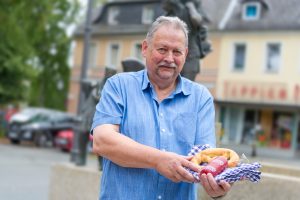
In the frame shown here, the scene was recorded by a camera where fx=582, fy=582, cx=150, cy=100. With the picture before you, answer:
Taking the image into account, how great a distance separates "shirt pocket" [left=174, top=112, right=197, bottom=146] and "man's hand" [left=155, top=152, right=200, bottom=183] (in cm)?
27

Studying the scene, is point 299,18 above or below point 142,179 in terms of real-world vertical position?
above

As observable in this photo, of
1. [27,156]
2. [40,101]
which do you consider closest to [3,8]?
[27,156]

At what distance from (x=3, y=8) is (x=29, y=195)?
488 inches

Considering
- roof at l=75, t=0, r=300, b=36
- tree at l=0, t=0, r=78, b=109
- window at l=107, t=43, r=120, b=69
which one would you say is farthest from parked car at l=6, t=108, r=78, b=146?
window at l=107, t=43, r=120, b=69

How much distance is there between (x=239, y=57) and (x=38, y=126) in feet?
38.7

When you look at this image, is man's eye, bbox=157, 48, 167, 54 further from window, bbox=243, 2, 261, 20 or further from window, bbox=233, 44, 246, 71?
window, bbox=243, 2, 261, 20

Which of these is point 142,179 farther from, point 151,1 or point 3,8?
point 151,1

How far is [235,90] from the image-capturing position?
30797 mm

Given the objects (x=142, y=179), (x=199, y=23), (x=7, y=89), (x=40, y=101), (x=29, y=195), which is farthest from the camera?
(x=40, y=101)

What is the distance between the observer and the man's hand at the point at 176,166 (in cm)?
207

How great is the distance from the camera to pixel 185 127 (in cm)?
240

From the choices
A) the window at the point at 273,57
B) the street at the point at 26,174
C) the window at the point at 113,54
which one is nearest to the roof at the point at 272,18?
the window at the point at 273,57

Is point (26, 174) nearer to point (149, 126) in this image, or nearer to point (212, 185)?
point (149, 126)

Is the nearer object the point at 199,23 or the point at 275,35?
the point at 199,23
